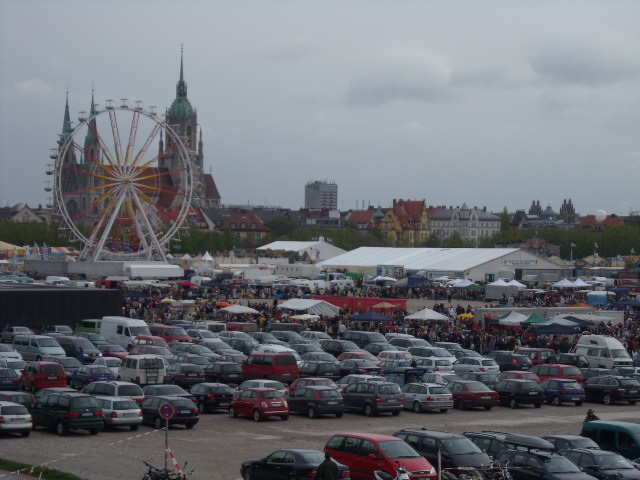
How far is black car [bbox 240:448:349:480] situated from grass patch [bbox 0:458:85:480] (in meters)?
3.03

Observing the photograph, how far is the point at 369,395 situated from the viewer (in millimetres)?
27719

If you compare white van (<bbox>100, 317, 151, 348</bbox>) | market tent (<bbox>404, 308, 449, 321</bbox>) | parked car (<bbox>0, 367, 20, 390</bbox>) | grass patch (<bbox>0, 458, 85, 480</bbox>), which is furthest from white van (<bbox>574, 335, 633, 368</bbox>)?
grass patch (<bbox>0, 458, 85, 480</bbox>)

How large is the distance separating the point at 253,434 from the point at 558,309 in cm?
2907

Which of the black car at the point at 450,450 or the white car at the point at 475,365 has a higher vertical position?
the black car at the point at 450,450

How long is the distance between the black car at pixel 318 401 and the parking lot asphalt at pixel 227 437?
0.24 metres

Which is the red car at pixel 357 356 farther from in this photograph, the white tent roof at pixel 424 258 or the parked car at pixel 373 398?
the white tent roof at pixel 424 258

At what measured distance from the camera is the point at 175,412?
79.9ft

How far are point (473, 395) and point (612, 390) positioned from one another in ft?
16.2

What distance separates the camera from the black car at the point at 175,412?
80.7 ft

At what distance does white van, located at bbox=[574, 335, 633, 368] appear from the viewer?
123 ft

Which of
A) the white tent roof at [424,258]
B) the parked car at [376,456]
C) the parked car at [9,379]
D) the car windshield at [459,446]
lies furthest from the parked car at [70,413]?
the white tent roof at [424,258]

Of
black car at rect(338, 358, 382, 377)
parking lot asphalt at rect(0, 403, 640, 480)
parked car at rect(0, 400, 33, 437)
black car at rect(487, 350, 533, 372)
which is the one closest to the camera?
parking lot asphalt at rect(0, 403, 640, 480)

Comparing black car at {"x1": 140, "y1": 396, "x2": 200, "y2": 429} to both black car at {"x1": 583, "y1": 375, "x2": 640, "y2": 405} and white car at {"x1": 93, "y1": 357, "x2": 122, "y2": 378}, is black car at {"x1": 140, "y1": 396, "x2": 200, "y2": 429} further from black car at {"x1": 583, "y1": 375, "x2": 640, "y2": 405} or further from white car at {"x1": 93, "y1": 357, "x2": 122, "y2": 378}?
black car at {"x1": 583, "y1": 375, "x2": 640, "y2": 405}

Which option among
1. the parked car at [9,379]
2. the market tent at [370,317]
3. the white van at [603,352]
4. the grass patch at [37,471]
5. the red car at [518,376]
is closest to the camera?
the grass patch at [37,471]
